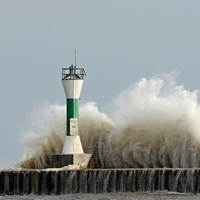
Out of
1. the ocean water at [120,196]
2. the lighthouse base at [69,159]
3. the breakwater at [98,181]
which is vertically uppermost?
the lighthouse base at [69,159]

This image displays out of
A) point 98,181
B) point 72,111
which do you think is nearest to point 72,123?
point 72,111

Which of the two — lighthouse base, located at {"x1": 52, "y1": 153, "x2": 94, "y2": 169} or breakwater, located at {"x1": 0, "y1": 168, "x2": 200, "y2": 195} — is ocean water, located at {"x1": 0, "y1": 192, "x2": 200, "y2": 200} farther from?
lighthouse base, located at {"x1": 52, "y1": 153, "x2": 94, "y2": 169}

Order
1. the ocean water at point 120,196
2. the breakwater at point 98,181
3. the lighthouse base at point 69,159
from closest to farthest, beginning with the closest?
the ocean water at point 120,196, the breakwater at point 98,181, the lighthouse base at point 69,159

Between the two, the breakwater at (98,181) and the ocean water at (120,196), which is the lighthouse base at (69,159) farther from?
the ocean water at (120,196)

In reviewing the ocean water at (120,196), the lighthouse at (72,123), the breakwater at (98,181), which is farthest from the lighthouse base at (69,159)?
the ocean water at (120,196)

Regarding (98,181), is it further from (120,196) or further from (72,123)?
(72,123)

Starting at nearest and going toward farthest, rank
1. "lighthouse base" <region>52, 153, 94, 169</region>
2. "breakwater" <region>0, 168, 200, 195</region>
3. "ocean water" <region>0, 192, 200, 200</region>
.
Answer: "ocean water" <region>0, 192, 200, 200</region>, "breakwater" <region>0, 168, 200, 195</region>, "lighthouse base" <region>52, 153, 94, 169</region>

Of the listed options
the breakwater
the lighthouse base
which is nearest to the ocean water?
the breakwater

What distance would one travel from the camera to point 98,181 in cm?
2923

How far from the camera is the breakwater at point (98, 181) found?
1106 inches

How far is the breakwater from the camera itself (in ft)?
92.2

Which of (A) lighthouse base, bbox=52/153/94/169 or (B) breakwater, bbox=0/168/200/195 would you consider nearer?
(B) breakwater, bbox=0/168/200/195

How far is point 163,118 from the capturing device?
3609 cm

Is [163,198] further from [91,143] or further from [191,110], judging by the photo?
[91,143]
